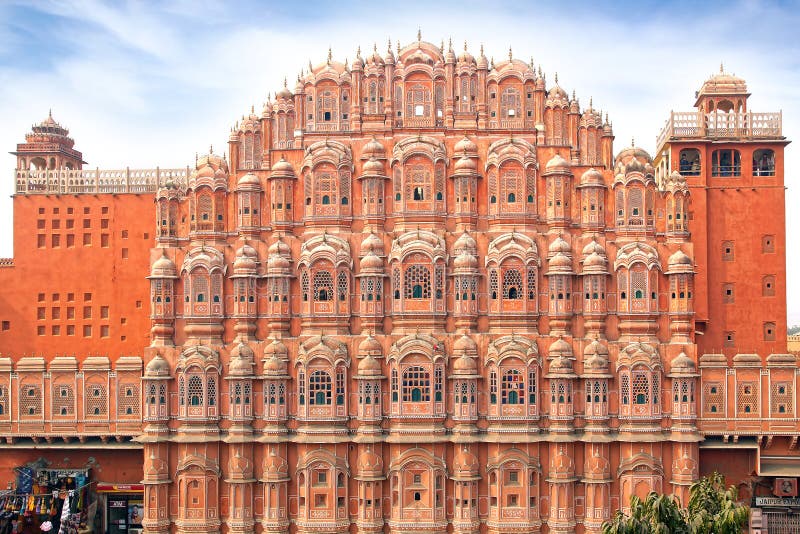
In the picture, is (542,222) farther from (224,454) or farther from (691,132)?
(224,454)

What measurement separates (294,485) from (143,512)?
8541 mm

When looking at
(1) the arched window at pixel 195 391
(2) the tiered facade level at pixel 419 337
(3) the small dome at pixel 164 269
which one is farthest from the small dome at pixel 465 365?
(3) the small dome at pixel 164 269

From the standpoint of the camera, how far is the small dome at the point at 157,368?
4322 cm

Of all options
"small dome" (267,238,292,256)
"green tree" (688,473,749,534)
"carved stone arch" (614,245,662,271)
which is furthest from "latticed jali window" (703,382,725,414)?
"small dome" (267,238,292,256)

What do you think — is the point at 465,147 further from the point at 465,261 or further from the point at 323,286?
the point at 323,286

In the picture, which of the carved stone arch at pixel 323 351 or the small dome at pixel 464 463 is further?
the carved stone arch at pixel 323 351

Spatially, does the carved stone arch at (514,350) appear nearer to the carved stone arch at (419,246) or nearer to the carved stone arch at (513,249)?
the carved stone arch at (513,249)

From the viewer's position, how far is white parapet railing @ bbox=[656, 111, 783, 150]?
163 feet

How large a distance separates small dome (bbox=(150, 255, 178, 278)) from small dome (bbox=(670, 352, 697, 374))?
76.4ft

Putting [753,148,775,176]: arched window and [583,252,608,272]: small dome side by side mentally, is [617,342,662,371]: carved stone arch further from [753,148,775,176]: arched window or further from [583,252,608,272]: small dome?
[753,148,775,176]: arched window

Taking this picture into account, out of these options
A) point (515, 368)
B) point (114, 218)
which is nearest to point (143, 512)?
point (114, 218)

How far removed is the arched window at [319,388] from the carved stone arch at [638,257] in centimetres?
1422

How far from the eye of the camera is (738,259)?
49.2 m

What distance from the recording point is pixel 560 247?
43.1 meters
